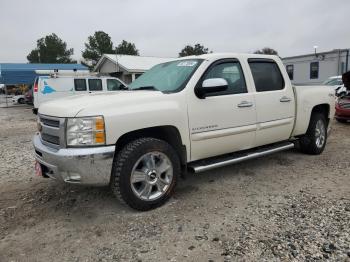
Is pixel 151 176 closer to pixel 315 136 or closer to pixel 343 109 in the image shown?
pixel 315 136

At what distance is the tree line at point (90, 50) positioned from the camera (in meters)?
55.9

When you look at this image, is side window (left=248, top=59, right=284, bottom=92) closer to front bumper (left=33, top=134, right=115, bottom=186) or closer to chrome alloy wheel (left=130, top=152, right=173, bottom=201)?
chrome alloy wheel (left=130, top=152, right=173, bottom=201)

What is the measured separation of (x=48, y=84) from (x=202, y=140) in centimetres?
1367

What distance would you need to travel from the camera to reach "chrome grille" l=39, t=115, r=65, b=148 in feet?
11.1

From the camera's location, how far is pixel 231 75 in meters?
4.62

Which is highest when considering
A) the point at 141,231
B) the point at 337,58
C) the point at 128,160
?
the point at 337,58

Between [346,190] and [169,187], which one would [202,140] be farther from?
[346,190]

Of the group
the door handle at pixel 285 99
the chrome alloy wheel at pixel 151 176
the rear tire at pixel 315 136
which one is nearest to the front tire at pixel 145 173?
the chrome alloy wheel at pixel 151 176

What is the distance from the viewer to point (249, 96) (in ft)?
15.2

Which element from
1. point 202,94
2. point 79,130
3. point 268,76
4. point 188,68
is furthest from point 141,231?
point 268,76

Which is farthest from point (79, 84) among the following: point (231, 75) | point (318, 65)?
point (318, 65)

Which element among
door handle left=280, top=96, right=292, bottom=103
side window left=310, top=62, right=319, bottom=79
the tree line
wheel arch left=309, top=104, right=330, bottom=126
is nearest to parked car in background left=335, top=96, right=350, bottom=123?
wheel arch left=309, top=104, right=330, bottom=126

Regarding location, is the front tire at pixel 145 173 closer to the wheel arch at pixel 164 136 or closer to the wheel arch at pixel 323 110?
the wheel arch at pixel 164 136

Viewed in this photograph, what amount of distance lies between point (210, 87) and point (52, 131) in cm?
192
